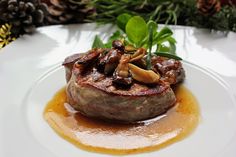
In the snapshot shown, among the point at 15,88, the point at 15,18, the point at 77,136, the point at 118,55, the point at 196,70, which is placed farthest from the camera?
the point at 15,18

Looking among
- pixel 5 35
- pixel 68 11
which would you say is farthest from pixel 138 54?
pixel 5 35

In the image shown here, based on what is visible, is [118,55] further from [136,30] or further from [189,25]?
[189,25]

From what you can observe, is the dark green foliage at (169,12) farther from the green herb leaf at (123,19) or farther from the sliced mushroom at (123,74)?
the sliced mushroom at (123,74)

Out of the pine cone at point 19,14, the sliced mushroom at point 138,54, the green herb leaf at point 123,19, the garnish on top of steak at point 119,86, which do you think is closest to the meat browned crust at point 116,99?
the garnish on top of steak at point 119,86

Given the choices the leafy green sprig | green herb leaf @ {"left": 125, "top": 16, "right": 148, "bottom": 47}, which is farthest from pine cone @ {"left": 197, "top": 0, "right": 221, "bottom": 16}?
green herb leaf @ {"left": 125, "top": 16, "right": 148, "bottom": 47}

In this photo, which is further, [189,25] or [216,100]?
[189,25]

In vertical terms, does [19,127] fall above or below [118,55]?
below

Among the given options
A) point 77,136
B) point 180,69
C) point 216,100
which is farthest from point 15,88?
point 216,100
